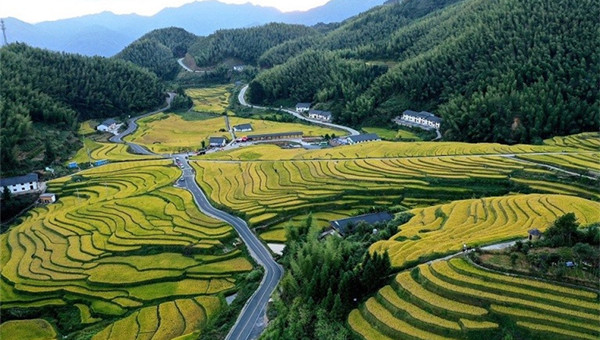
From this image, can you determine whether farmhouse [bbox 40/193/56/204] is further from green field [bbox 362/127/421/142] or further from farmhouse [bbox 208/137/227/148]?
green field [bbox 362/127/421/142]

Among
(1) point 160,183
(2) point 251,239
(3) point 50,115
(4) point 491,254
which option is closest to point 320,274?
(4) point 491,254

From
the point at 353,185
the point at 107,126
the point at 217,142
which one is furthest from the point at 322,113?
the point at 353,185

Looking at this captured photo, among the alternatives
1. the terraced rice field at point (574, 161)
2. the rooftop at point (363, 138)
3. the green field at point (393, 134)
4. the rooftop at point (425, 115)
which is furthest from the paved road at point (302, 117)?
the terraced rice field at point (574, 161)

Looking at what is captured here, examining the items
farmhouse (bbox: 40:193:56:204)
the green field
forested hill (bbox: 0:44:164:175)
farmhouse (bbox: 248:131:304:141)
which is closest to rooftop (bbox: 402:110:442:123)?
the green field

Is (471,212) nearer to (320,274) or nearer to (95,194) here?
(320,274)

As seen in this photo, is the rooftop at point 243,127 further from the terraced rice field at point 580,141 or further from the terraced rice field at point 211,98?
the terraced rice field at point 580,141
